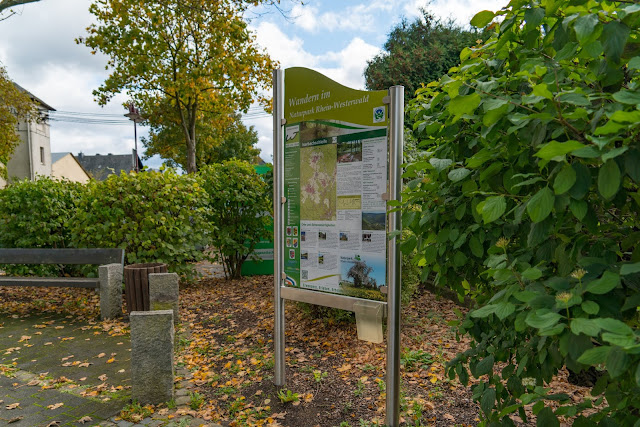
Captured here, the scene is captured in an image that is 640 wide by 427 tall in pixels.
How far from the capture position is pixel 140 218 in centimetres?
747

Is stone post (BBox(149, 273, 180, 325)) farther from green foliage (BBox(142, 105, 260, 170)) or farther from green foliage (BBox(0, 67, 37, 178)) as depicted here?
green foliage (BBox(0, 67, 37, 178))

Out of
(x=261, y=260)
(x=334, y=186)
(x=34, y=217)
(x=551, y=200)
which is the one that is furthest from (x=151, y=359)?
(x=34, y=217)

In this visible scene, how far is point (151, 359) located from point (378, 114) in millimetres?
2679

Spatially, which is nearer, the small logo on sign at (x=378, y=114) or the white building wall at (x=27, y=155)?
the small logo on sign at (x=378, y=114)

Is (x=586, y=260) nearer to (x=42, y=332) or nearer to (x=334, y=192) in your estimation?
(x=334, y=192)

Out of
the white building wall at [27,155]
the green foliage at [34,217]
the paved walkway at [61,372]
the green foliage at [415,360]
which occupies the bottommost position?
the paved walkway at [61,372]

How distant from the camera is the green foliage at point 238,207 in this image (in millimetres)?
8781

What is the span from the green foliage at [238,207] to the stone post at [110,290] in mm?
2418

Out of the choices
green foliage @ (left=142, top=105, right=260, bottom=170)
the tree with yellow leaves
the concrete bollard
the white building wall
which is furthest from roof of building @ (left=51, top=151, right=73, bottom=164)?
the concrete bollard

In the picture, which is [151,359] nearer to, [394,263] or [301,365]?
[301,365]

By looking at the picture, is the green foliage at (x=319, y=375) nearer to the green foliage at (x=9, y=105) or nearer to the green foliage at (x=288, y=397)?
the green foliage at (x=288, y=397)

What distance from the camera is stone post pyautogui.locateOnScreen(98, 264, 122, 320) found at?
627cm

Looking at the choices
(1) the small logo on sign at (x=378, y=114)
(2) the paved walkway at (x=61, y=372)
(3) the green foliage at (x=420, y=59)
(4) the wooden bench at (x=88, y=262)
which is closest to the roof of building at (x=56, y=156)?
(3) the green foliage at (x=420, y=59)

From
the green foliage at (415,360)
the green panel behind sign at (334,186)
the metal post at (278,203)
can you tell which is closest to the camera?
the green panel behind sign at (334,186)
